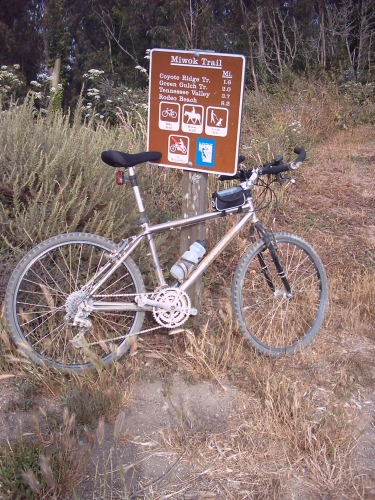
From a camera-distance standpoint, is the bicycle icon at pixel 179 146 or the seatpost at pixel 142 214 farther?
the bicycle icon at pixel 179 146

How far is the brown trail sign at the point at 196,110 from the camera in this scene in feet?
10.3

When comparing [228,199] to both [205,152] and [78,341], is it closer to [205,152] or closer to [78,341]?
[205,152]

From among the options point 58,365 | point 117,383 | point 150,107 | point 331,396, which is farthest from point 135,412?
point 150,107

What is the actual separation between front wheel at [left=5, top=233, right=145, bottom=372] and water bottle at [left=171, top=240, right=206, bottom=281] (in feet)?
0.74

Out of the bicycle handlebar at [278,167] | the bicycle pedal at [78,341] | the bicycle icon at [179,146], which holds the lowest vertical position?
the bicycle pedal at [78,341]

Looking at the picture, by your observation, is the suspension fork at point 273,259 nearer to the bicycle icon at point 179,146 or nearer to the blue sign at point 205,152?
the blue sign at point 205,152

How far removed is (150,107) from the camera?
3330 mm

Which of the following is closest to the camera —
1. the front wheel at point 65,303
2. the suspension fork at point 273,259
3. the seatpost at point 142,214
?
the front wheel at point 65,303

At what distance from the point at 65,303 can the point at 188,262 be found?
743 millimetres

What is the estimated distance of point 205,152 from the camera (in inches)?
128

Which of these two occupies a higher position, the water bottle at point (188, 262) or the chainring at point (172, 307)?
the water bottle at point (188, 262)

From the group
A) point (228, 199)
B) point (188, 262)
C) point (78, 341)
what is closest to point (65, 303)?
point (78, 341)

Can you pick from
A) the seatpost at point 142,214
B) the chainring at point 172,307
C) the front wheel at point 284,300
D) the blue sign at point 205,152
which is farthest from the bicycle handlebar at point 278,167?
the chainring at point 172,307

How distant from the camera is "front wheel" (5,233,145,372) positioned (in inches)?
118
